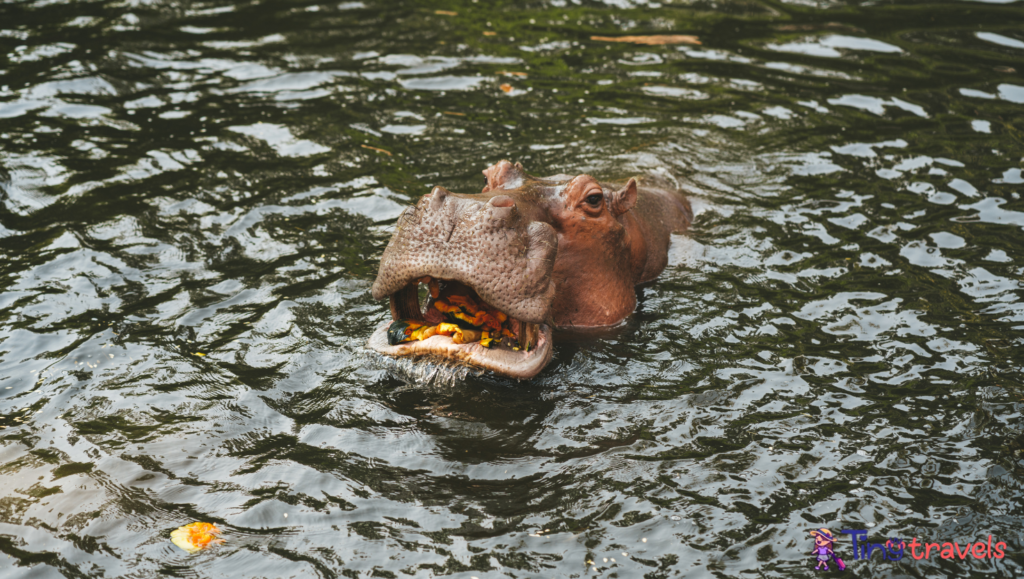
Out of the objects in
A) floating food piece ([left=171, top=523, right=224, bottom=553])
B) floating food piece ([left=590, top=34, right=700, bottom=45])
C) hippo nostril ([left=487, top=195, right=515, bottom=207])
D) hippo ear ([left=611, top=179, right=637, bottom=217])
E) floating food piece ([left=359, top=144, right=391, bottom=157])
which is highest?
hippo nostril ([left=487, top=195, right=515, bottom=207])

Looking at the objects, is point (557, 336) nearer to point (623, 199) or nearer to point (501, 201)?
point (623, 199)

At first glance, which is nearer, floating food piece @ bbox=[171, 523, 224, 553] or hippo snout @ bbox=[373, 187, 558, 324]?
floating food piece @ bbox=[171, 523, 224, 553]

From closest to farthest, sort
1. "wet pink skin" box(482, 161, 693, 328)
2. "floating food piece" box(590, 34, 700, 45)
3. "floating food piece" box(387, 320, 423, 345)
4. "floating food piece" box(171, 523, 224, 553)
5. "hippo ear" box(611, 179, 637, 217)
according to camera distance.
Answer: "floating food piece" box(171, 523, 224, 553) → "floating food piece" box(387, 320, 423, 345) → "wet pink skin" box(482, 161, 693, 328) → "hippo ear" box(611, 179, 637, 217) → "floating food piece" box(590, 34, 700, 45)

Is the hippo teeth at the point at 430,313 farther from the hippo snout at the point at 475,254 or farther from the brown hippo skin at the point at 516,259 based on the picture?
the hippo snout at the point at 475,254

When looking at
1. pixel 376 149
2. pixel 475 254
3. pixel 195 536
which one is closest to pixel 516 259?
pixel 475 254

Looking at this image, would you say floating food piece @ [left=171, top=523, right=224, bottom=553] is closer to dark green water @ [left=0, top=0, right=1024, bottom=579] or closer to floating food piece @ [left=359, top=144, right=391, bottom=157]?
dark green water @ [left=0, top=0, right=1024, bottom=579]

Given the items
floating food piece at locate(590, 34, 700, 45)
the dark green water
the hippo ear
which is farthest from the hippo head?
floating food piece at locate(590, 34, 700, 45)

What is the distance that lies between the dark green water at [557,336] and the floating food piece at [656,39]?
26 cm

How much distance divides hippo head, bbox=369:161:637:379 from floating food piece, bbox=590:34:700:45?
23.5ft

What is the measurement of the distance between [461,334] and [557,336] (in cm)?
109

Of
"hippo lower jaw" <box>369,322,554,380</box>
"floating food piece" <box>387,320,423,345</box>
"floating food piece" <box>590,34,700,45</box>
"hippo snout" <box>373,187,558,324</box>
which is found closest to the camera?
"hippo snout" <box>373,187,558,324</box>

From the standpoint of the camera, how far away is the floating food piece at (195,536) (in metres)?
4.28

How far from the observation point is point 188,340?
244 inches

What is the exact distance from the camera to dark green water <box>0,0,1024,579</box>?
4422 mm
